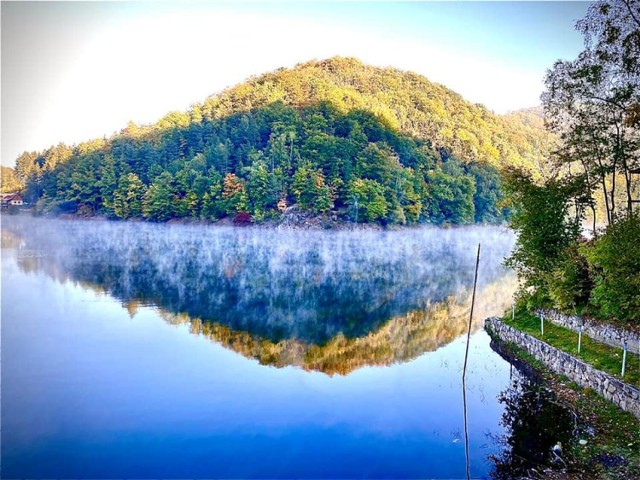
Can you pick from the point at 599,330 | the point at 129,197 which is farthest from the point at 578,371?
the point at 129,197

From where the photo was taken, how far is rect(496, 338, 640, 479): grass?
873 cm

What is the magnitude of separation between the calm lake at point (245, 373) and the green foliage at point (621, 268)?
3298 millimetres

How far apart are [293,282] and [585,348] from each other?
64.4 feet

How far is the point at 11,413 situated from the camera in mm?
12172

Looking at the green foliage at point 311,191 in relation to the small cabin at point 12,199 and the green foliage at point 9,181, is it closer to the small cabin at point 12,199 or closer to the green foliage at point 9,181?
the small cabin at point 12,199

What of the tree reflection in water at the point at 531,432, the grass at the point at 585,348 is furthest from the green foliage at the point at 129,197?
the tree reflection in water at the point at 531,432

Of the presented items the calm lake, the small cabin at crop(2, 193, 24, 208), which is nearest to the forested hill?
the small cabin at crop(2, 193, 24, 208)

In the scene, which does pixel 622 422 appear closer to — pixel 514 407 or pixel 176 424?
pixel 514 407

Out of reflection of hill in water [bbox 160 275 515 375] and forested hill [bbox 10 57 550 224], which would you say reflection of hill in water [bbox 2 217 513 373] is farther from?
forested hill [bbox 10 57 550 224]

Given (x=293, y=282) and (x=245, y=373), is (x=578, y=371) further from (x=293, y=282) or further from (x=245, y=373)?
(x=293, y=282)

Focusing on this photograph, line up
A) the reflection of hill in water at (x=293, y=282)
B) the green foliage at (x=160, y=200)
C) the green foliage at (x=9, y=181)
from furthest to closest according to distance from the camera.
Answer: the green foliage at (x=9, y=181) < the green foliage at (x=160, y=200) < the reflection of hill in water at (x=293, y=282)

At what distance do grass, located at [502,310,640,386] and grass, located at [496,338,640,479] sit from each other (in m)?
0.76

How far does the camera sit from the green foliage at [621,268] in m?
12.4

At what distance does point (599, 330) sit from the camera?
47.4ft
